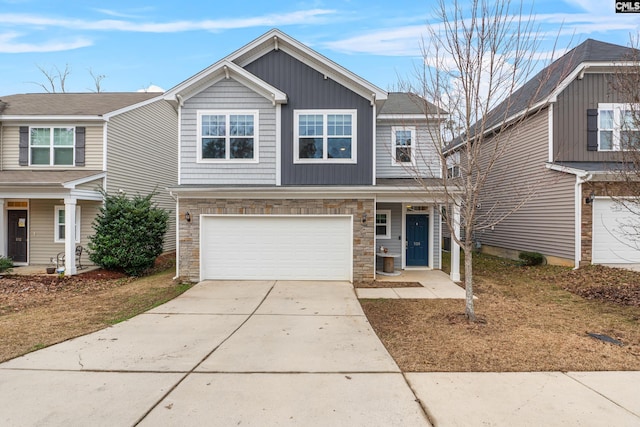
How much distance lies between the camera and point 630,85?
736 centimetres

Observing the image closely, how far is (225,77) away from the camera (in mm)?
A: 10641

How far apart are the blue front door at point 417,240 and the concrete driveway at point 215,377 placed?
6.34m

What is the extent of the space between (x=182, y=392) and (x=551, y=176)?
45.0 feet

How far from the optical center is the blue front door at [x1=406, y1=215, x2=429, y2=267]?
41.2ft

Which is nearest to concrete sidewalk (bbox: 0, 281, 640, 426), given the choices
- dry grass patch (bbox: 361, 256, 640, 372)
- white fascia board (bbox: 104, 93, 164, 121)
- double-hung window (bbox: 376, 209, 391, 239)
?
dry grass patch (bbox: 361, 256, 640, 372)

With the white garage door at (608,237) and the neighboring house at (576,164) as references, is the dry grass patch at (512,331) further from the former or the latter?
the neighboring house at (576,164)

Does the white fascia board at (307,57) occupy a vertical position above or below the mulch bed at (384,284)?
above

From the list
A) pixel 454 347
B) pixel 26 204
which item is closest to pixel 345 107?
pixel 454 347

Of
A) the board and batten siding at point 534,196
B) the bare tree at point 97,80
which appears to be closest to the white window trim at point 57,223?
the board and batten siding at point 534,196

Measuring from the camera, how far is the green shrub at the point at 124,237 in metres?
11.5

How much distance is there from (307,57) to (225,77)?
2.63m

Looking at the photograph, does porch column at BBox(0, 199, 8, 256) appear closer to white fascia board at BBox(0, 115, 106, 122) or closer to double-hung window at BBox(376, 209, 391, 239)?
white fascia board at BBox(0, 115, 106, 122)

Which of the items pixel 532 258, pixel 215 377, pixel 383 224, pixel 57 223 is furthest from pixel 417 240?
pixel 57 223

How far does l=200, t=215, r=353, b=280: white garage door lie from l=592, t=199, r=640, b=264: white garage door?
8.44 m
